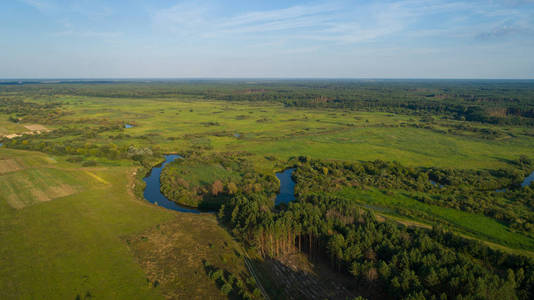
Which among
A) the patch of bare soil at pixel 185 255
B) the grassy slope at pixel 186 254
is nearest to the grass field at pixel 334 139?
the patch of bare soil at pixel 185 255

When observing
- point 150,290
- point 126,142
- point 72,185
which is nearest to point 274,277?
point 150,290

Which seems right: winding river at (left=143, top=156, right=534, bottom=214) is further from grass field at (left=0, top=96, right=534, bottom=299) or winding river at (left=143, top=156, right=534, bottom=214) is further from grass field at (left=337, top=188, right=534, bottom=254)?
grass field at (left=337, top=188, right=534, bottom=254)

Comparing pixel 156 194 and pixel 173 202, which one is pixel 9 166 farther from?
pixel 173 202

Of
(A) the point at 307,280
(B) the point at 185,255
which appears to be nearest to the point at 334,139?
(A) the point at 307,280

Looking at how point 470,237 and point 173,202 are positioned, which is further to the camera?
point 173,202

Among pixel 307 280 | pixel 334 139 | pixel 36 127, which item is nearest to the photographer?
pixel 307 280

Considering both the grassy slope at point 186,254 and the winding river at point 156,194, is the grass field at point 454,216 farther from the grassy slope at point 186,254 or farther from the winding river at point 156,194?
the winding river at point 156,194
